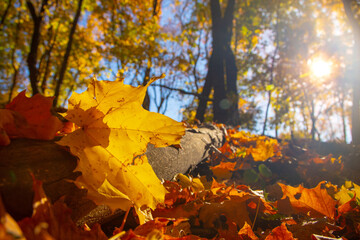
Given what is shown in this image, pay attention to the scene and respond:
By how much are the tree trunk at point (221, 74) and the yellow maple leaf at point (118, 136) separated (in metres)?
5.75

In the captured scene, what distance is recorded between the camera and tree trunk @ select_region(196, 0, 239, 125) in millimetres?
6297

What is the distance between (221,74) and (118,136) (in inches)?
250

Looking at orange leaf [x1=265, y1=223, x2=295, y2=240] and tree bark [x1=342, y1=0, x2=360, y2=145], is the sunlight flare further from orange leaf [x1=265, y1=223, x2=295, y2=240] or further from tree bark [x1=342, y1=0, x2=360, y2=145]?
orange leaf [x1=265, y1=223, x2=295, y2=240]

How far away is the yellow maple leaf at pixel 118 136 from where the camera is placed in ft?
1.97

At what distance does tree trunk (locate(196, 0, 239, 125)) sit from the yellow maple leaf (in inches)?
226

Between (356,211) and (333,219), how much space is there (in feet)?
0.49

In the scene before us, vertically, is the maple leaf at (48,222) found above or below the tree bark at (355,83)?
below

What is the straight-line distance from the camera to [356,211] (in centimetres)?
88

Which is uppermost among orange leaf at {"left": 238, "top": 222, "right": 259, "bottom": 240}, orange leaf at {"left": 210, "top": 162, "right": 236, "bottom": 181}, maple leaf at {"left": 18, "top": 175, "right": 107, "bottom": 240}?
orange leaf at {"left": 210, "top": 162, "right": 236, "bottom": 181}

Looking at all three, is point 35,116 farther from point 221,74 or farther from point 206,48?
point 206,48

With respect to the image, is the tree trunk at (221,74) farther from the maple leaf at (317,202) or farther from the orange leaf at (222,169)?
the maple leaf at (317,202)

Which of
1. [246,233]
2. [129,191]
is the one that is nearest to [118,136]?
[129,191]

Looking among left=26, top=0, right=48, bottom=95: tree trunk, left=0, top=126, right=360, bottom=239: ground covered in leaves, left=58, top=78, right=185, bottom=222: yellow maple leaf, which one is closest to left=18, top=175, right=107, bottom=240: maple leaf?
left=0, top=126, right=360, bottom=239: ground covered in leaves

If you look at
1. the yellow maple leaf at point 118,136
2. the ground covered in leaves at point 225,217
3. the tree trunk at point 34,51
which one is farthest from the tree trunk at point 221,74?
the yellow maple leaf at point 118,136
